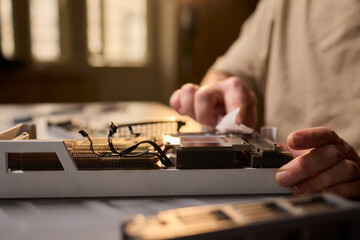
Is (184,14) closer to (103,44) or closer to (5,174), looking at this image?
(103,44)

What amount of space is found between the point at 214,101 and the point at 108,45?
396 cm

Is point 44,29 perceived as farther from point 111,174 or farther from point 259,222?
point 259,222

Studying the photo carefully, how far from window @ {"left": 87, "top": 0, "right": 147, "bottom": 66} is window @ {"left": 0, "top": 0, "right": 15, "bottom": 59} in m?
0.92

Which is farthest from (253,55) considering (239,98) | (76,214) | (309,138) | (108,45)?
(108,45)

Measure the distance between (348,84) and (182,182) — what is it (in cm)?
73

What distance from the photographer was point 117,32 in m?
4.51

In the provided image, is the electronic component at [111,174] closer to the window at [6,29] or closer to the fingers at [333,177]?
the fingers at [333,177]

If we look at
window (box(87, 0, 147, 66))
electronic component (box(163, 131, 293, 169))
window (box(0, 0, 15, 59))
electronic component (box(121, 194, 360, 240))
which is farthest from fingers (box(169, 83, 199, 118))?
window (box(0, 0, 15, 59))

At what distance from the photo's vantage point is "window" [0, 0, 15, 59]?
3.91 metres

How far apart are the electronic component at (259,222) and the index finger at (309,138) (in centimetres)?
20

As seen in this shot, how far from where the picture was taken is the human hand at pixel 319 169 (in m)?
0.45

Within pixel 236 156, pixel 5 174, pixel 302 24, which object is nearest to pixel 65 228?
pixel 5 174

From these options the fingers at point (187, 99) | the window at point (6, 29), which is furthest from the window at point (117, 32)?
the fingers at point (187, 99)

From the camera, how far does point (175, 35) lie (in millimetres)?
4117
